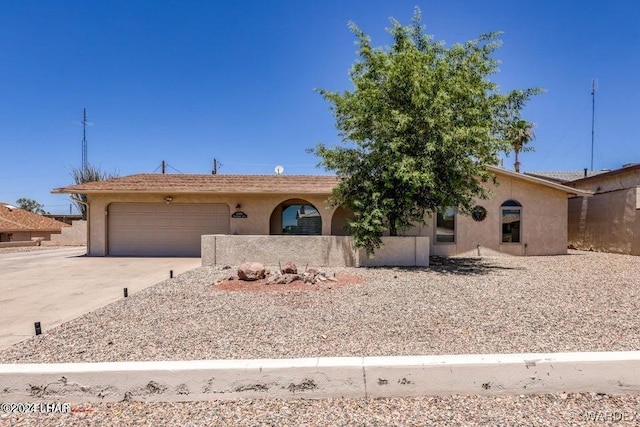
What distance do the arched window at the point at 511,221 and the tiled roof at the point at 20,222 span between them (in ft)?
101

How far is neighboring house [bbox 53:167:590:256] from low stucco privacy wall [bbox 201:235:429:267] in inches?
118

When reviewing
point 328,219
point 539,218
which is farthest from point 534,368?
point 539,218

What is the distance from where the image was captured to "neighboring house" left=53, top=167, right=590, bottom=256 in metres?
14.4

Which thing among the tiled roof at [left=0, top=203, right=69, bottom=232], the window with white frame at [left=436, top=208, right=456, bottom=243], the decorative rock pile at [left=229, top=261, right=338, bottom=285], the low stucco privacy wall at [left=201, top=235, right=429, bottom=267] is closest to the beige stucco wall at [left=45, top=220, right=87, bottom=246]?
the tiled roof at [left=0, top=203, right=69, bottom=232]

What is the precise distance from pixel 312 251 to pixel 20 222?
27485 millimetres

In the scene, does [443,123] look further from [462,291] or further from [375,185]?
[462,291]

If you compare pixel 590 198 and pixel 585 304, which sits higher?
pixel 590 198

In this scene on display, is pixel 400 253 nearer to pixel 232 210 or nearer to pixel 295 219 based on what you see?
pixel 295 219

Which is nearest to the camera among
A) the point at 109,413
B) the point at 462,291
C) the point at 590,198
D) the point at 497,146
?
the point at 109,413

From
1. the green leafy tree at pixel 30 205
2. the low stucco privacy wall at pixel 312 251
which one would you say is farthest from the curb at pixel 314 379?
the green leafy tree at pixel 30 205

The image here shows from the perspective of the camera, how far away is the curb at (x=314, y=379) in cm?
311

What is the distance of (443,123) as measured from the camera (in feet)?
32.3

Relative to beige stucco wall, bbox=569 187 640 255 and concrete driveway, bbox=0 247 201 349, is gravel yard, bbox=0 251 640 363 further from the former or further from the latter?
beige stucco wall, bbox=569 187 640 255

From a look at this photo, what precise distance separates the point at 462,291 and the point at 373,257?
12.5ft
